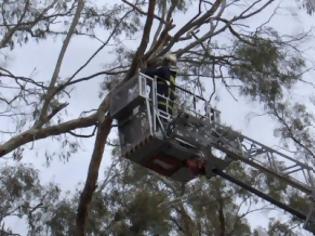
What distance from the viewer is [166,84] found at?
8.21 meters

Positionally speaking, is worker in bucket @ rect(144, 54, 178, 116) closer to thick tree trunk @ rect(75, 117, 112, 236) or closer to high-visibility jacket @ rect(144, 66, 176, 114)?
high-visibility jacket @ rect(144, 66, 176, 114)

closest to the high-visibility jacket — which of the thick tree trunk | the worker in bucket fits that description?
the worker in bucket

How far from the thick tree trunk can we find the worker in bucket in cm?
155

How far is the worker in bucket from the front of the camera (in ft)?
26.2

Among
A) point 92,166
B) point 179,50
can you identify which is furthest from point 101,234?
point 179,50

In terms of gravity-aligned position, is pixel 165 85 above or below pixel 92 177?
above

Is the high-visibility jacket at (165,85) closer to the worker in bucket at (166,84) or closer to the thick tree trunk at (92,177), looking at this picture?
the worker in bucket at (166,84)

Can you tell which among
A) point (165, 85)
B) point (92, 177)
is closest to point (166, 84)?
point (165, 85)

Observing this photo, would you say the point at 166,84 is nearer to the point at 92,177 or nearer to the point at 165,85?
the point at 165,85

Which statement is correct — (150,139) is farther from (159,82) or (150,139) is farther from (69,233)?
(69,233)

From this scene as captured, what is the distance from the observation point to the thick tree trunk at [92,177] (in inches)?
364

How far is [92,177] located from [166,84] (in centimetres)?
191

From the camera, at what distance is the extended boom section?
7.61 metres

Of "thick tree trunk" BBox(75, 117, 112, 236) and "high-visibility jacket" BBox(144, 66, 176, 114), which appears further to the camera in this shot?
"thick tree trunk" BBox(75, 117, 112, 236)
